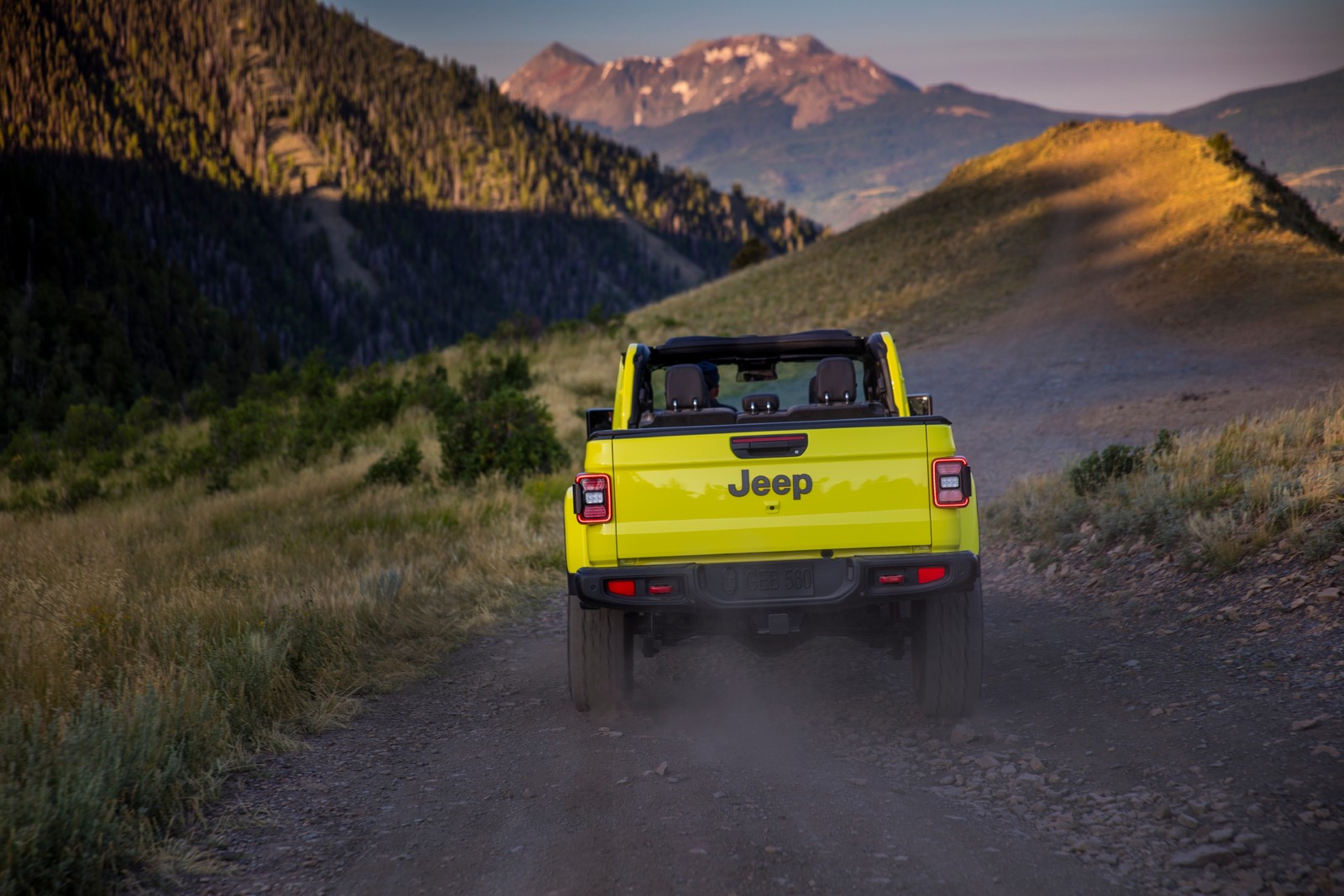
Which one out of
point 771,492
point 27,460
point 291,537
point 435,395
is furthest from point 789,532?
point 27,460

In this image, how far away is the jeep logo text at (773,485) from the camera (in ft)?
14.1

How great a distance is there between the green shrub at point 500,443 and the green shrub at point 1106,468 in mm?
6890

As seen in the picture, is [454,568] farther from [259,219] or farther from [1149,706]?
[259,219]

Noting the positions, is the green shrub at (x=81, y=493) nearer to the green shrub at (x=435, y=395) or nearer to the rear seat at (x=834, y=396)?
the green shrub at (x=435, y=395)

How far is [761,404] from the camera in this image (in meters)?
5.80

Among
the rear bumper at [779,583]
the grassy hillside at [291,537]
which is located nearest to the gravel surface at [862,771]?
the grassy hillside at [291,537]

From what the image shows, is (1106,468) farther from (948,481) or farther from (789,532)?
(789,532)

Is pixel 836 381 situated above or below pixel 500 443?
above

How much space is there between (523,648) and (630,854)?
342 centimetres

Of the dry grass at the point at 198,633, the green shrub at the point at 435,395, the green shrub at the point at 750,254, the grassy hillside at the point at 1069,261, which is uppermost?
the green shrub at the point at 750,254

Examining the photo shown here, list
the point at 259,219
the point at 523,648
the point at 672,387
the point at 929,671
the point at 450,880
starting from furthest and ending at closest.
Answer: the point at 259,219 → the point at 523,648 → the point at 672,387 → the point at 929,671 → the point at 450,880

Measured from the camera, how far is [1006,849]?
3334 mm

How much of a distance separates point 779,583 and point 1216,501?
4.52 m

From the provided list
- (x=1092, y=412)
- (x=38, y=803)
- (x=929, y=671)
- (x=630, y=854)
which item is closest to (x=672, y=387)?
(x=929, y=671)
